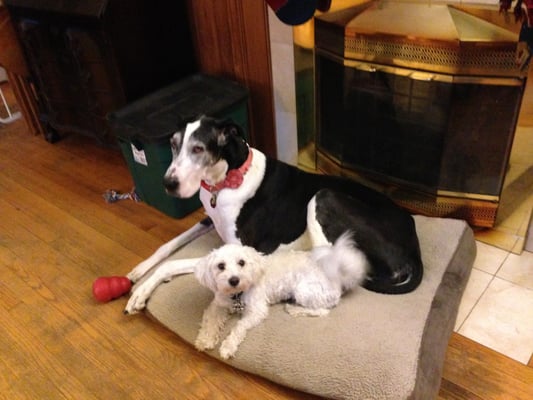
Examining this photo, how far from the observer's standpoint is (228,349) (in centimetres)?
144

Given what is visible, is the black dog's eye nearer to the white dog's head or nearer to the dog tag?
the dog tag

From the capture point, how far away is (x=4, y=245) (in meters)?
2.16

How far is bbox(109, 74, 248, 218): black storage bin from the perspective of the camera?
1.98 metres

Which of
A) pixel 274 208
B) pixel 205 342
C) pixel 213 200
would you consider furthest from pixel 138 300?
pixel 274 208

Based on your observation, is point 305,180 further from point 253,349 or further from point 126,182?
point 126,182

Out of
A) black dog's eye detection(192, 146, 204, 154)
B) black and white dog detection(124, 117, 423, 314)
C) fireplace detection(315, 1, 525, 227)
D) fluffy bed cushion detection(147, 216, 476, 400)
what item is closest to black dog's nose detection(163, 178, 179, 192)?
black and white dog detection(124, 117, 423, 314)

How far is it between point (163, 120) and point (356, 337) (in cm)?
118

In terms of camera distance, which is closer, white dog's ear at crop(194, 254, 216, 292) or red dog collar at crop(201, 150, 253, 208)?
white dog's ear at crop(194, 254, 216, 292)

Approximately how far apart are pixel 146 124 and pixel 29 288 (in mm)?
801

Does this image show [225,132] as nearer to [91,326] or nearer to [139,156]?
[139,156]

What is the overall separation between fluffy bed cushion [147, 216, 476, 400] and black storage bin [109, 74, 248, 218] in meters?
0.56

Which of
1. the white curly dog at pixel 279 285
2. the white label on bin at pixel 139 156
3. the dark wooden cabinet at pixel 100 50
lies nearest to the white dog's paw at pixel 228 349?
the white curly dog at pixel 279 285

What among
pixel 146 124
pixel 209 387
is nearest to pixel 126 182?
pixel 146 124

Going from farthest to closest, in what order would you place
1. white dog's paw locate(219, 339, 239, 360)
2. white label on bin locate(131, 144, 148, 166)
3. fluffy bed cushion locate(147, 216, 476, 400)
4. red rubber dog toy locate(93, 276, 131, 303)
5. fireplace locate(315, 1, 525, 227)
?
white label on bin locate(131, 144, 148, 166), red rubber dog toy locate(93, 276, 131, 303), fireplace locate(315, 1, 525, 227), white dog's paw locate(219, 339, 239, 360), fluffy bed cushion locate(147, 216, 476, 400)
